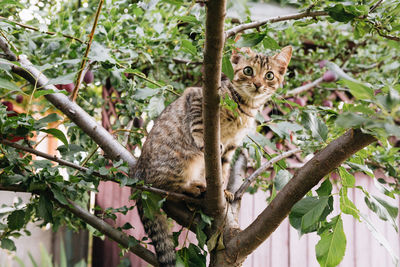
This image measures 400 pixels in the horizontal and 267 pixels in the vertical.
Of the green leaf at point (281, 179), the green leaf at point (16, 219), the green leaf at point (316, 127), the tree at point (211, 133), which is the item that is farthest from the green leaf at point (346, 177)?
the green leaf at point (16, 219)

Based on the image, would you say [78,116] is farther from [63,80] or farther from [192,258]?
[192,258]

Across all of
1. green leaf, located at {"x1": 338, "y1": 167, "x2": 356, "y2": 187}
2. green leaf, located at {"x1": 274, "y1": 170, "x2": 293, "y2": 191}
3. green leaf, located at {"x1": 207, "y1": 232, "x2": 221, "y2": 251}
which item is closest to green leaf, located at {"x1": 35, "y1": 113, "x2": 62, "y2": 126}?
green leaf, located at {"x1": 207, "y1": 232, "x2": 221, "y2": 251}

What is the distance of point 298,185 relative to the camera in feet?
3.32

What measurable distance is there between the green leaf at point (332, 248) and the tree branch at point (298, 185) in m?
0.13

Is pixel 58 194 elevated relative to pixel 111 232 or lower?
elevated

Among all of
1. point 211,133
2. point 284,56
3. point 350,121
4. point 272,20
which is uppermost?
point 284,56

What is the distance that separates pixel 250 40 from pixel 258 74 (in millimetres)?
867

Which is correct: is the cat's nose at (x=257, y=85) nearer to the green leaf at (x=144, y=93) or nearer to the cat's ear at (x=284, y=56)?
the cat's ear at (x=284, y=56)

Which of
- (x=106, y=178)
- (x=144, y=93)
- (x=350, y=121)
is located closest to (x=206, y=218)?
(x=106, y=178)

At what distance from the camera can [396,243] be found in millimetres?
2783

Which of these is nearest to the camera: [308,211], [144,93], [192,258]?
[308,211]

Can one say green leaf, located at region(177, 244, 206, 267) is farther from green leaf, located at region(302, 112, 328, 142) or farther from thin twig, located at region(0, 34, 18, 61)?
thin twig, located at region(0, 34, 18, 61)

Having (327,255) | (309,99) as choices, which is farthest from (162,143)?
(309,99)

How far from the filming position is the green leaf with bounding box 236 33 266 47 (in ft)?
3.14
